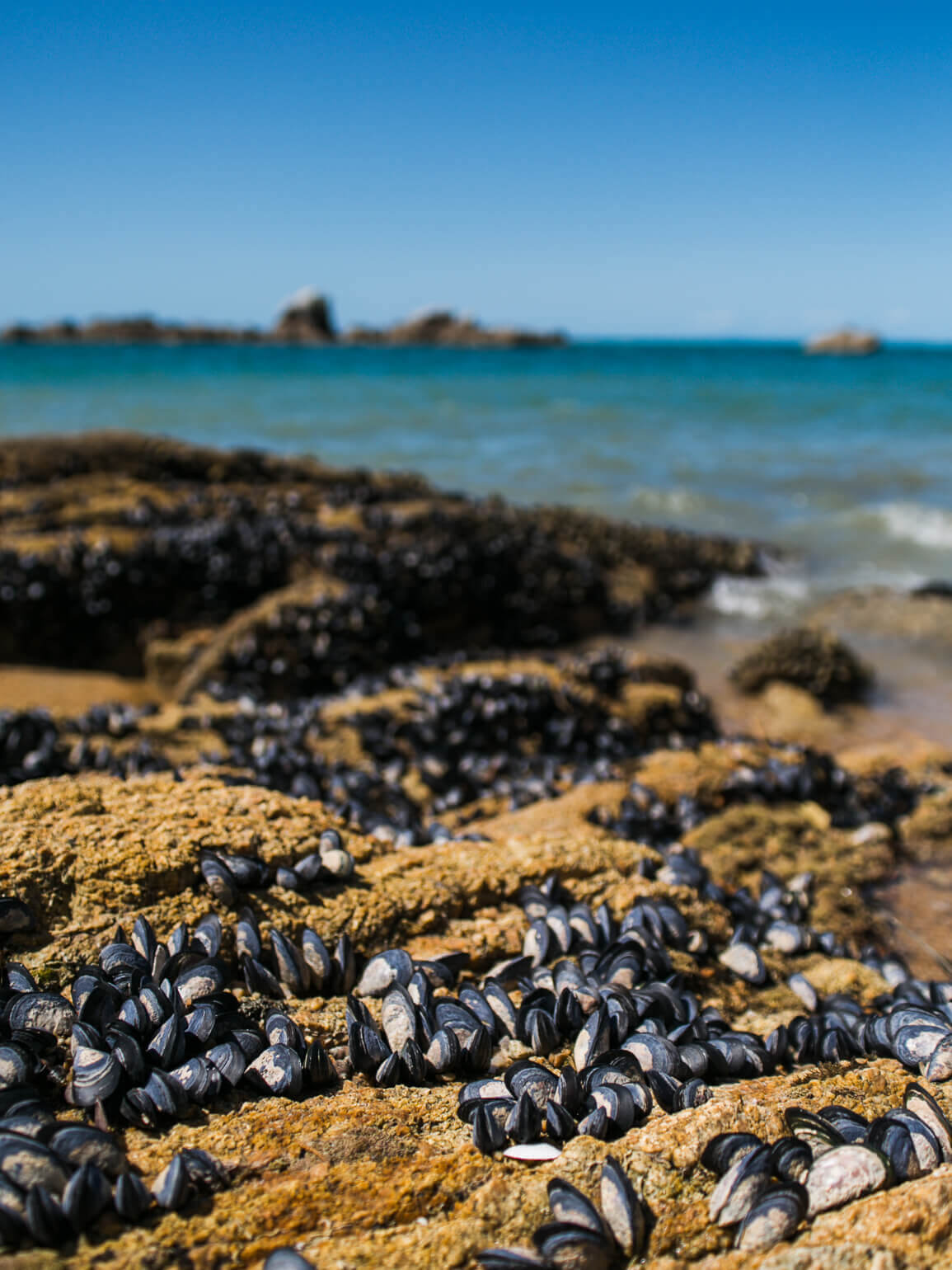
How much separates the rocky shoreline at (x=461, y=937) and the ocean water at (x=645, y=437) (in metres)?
5.22

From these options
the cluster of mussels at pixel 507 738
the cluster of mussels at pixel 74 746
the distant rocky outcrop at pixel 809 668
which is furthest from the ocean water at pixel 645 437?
the cluster of mussels at pixel 74 746

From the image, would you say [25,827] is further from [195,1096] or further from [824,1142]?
[824,1142]

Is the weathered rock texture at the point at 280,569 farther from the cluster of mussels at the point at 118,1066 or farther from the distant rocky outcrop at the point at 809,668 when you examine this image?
the cluster of mussels at the point at 118,1066

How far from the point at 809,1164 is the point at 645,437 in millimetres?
22109

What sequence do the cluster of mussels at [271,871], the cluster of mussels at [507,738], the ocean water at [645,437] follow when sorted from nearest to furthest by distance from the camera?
1. the cluster of mussels at [271,871]
2. the cluster of mussels at [507,738]
3. the ocean water at [645,437]

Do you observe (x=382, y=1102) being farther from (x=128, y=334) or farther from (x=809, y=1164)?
(x=128, y=334)

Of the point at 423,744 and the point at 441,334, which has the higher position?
the point at 441,334

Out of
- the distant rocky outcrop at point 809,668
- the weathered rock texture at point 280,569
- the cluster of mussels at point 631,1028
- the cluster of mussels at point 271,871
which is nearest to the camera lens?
the cluster of mussels at point 631,1028

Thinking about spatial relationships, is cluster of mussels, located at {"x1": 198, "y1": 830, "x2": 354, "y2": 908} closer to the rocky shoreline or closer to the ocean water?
the rocky shoreline

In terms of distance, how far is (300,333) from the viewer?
98688mm

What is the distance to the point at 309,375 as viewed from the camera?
47.2 meters

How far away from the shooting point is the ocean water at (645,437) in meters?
12.6

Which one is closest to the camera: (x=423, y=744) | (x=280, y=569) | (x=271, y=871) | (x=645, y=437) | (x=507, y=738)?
(x=271, y=871)

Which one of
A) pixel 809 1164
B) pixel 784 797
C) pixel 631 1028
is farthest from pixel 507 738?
pixel 809 1164
